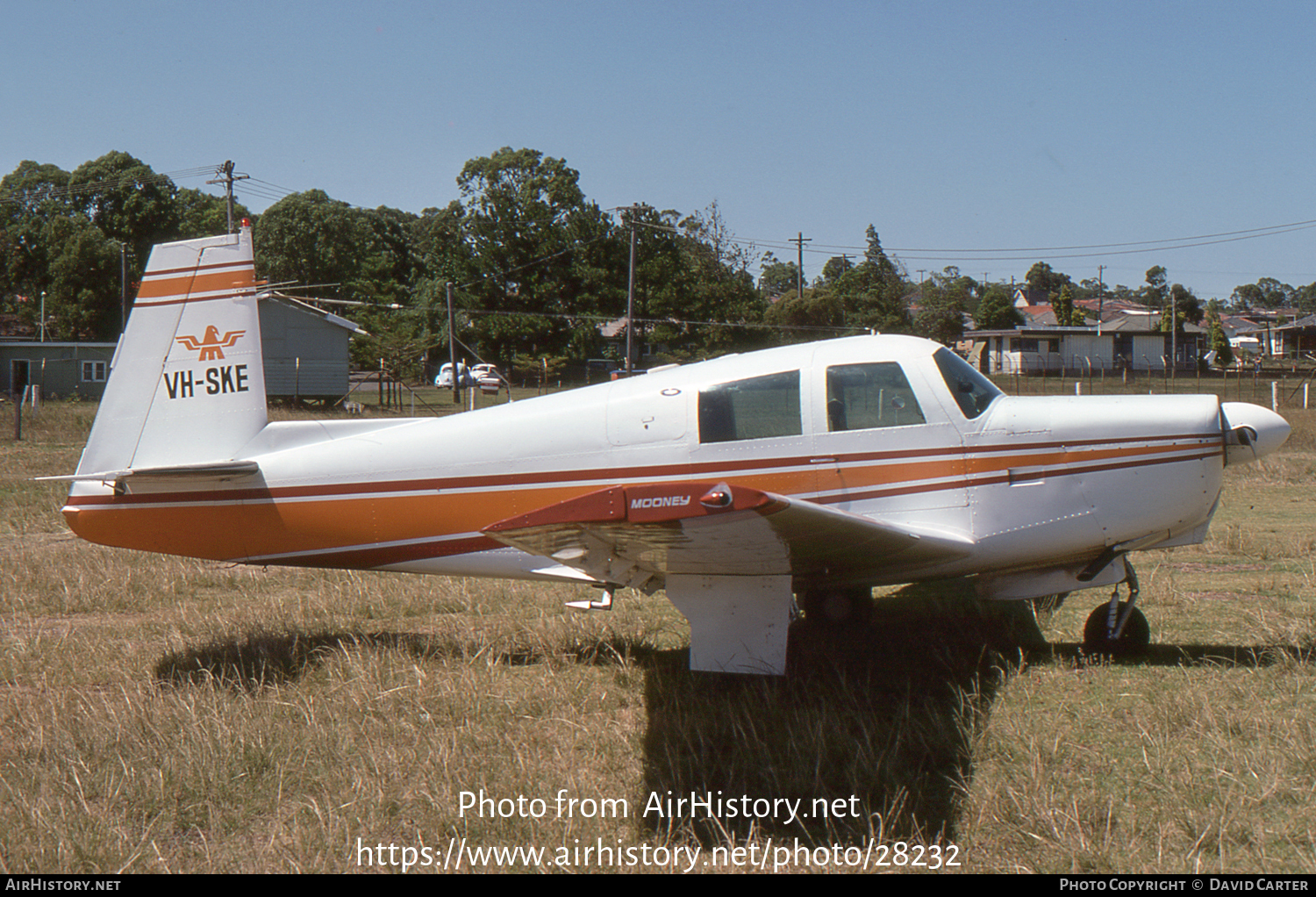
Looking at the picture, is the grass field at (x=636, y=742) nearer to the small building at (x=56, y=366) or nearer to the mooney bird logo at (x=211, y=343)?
the mooney bird logo at (x=211, y=343)

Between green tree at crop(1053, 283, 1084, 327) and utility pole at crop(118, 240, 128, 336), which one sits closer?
utility pole at crop(118, 240, 128, 336)

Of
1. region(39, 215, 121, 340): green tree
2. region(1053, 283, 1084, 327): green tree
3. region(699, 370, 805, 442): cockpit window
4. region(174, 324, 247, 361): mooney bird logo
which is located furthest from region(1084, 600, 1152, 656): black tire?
region(1053, 283, 1084, 327): green tree

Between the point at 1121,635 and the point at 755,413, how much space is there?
288 cm

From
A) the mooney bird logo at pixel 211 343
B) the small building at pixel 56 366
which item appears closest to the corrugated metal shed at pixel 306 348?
the small building at pixel 56 366

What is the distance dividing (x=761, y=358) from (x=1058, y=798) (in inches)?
120

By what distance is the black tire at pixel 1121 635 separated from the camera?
20.0 feet

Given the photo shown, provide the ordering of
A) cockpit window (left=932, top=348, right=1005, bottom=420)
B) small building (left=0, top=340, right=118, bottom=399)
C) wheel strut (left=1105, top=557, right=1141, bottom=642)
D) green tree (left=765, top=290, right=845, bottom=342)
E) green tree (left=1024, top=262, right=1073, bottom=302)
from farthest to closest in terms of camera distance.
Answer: green tree (left=1024, top=262, right=1073, bottom=302)
small building (left=0, top=340, right=118, bottom=399)
green tree (left=765, top=290, right=845, bottom=342)
wheel strut (left=1105, top=557, right=1141, bottom=642)
cockpit window (left=932, top=348, right=1005, bottom=420)

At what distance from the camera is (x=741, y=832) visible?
13.5 ft

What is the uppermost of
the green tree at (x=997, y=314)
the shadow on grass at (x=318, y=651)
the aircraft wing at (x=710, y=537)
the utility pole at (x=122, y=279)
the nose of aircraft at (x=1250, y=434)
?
the utility pole at (x=122, y=279)

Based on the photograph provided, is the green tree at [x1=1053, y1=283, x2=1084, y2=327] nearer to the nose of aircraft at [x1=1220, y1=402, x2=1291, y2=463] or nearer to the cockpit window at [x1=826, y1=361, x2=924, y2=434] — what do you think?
the nose of aircraft at [x1=1220, y1=402, x2=1291, y2=463]

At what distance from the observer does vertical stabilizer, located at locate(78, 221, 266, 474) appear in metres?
6.43

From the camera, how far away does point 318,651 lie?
6613mm

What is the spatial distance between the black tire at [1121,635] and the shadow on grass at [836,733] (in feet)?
1.55

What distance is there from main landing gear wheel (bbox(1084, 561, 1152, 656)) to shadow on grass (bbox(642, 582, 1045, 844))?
1.58 ft
